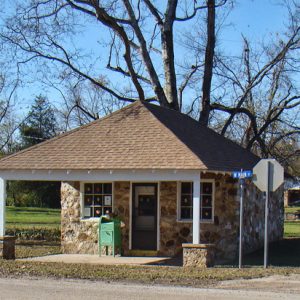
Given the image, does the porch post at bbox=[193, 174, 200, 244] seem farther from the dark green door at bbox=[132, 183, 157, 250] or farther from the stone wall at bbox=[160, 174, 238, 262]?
the dark green door at bbox=[132, 183, 157, 250]

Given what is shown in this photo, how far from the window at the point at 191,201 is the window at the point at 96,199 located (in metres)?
2.21

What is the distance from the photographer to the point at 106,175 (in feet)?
53.5

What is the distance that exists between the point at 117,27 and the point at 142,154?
11.0 meters

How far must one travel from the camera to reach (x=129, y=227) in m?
18.1

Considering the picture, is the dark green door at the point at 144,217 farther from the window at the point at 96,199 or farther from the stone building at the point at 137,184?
the window at the point at 96,199

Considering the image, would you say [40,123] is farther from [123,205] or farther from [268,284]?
[268,284]

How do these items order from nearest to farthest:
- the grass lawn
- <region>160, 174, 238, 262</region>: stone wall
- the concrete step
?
the grass lawn → <region>160, 174, 238, 262</region>: stone wall → the concrete step

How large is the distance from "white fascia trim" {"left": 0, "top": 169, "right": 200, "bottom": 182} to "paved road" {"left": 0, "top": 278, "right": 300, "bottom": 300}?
4501 millimetres

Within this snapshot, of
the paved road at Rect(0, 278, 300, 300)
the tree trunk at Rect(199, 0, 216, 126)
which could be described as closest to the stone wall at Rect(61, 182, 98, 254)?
the paved road at Rect(0, 278, 300, 300)

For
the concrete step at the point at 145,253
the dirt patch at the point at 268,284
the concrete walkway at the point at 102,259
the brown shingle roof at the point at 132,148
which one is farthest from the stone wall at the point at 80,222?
the dirt patch at the point at 268,284

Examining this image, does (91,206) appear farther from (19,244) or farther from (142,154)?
(19,244)

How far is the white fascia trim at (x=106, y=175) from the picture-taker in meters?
15.6

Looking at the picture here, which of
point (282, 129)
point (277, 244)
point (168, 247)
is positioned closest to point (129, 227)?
point (168, 247)

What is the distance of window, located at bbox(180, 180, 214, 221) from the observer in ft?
59.1
